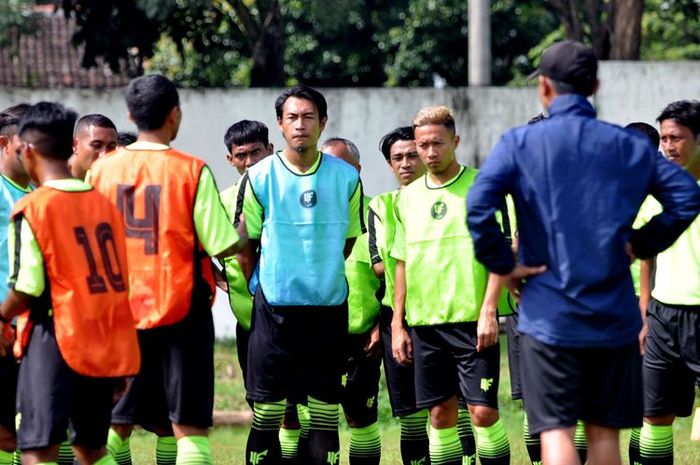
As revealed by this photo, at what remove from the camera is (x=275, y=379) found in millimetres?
8312

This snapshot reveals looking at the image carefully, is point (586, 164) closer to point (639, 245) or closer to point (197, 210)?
point (639, 245)

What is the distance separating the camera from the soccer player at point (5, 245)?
7.64 m

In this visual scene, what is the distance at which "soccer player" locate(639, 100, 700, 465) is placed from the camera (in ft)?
27.2

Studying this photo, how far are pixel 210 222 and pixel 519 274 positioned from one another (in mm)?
1682

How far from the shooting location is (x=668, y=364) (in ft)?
28.1

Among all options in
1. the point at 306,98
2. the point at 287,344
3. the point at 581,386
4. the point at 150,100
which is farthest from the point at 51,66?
the point at 581,386

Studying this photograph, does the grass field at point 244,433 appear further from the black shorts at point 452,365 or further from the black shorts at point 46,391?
the black shorts at point 46,391

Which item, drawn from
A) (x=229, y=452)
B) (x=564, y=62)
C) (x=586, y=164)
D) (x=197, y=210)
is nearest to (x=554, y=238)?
(x=586, y=164)

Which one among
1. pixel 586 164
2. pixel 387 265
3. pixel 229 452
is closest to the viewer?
pixel 586 164

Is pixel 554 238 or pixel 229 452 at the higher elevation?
pixel 554 238

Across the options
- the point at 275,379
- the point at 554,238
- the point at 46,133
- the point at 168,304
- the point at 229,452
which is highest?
the point at 46,133

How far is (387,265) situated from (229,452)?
3.33 m

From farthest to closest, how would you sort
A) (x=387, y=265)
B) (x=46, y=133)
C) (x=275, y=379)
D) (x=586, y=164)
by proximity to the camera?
1. (x=387, y=265)
2. (x=275, y=379)
3. (x=46, y=133)
4. (x=586, y=164)

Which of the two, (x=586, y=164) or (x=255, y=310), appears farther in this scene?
(x=255, y=310)
